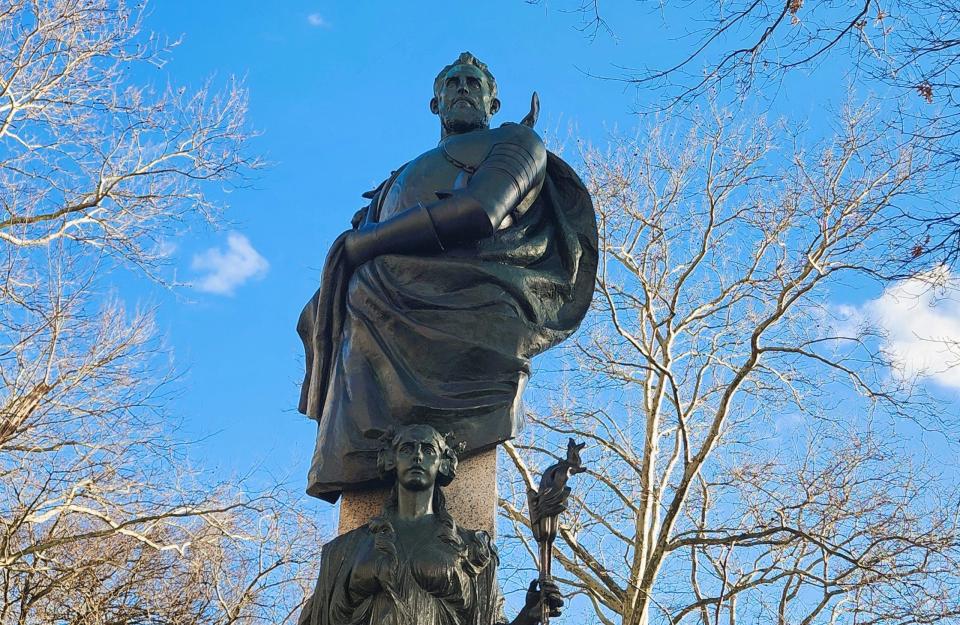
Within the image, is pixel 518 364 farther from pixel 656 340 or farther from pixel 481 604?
pixel 656 340

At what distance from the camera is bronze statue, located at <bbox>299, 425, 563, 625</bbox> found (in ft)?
16.8

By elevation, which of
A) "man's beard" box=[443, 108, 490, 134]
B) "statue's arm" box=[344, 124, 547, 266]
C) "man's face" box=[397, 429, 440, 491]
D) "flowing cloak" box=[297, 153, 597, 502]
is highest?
"man's beard" box=[443, 108, 490, 134]

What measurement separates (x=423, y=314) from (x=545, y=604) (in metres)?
1.63

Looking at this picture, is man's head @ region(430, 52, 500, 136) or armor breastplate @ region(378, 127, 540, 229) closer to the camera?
armor breastplate @ region(378, 127, 540, 229)

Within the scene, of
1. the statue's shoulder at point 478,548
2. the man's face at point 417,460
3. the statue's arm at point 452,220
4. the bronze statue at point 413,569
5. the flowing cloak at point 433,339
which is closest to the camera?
the bronze statue at point 413,569

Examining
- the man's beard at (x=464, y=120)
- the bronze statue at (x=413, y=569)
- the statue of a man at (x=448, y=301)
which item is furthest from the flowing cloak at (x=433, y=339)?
the man's beard at (x=464, y=120)

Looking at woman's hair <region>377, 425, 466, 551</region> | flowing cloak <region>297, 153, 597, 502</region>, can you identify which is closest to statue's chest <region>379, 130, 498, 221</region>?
flowing cloak <region>297, 153, 597, 502</region>

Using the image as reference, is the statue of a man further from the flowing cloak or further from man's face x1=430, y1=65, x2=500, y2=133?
man's face x1=430, y1=65, x2=500, y2=133

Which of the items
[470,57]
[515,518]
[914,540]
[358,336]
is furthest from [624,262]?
[358,336]

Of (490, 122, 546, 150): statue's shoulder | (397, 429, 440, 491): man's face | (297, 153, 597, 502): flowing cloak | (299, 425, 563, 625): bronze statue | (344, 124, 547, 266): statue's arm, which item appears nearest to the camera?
(299, 425, 563, 625): bronze statue

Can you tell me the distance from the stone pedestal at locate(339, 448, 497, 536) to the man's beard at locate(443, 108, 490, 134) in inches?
81.9

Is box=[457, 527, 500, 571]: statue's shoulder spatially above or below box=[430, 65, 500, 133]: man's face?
below

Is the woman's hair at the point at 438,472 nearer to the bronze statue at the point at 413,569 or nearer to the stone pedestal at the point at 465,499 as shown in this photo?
the bronze statue at the point at 413,569

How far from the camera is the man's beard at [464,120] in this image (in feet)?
23.2
